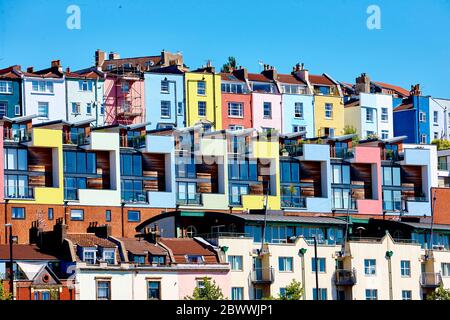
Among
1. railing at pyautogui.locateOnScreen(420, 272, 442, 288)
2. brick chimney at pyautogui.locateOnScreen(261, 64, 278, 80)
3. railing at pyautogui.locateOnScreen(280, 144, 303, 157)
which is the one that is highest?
brick chimney at pyautogui.locateOnScreen(261, 64, 278, 80)

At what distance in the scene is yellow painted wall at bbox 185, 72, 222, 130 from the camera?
7831cm

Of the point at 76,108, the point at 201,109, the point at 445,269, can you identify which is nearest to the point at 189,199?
the point at 76,108

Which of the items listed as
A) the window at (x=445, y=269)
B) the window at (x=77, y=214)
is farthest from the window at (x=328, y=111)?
the window at (x=77, y=214)

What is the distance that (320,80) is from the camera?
88.1 meters

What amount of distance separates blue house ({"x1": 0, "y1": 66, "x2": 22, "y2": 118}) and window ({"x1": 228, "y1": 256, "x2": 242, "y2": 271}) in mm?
17656

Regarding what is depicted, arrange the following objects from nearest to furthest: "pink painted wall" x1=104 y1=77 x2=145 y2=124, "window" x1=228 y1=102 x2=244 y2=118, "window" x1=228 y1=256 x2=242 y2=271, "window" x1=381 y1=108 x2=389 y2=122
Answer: "window" x1=228 y1=256 x2=242 y2=271
"pink painted wall" x1=104 y1=77 x2=145 y2=124
"window" x1=228 y1=102 x2=244 y2=118
"window" x1=381 y1=108 x2=389 y2=122

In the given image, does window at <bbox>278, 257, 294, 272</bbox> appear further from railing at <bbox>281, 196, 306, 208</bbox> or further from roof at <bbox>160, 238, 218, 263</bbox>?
railing at <bbox>281, 196, 306, 208</bbox>

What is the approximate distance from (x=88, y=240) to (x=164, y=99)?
2268 centimetres

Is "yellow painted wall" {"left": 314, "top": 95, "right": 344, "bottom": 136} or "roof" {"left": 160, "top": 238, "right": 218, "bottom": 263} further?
"yellow painted wall" {"left": 314, "top": 95, "right": 344, "bottom": 136}

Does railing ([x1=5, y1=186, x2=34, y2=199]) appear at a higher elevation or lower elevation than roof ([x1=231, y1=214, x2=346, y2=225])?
higher

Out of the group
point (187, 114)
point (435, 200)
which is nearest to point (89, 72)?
point (187, 114)

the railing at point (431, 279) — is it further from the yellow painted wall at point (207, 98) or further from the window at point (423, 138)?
the window at point (423, 138)

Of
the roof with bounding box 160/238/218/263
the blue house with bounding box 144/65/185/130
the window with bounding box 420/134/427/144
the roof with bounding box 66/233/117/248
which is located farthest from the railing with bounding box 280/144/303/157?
the roof with bounding box 66/233/117/248
